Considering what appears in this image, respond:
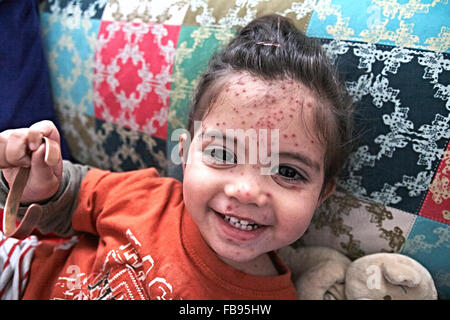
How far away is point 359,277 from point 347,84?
0.39 metres

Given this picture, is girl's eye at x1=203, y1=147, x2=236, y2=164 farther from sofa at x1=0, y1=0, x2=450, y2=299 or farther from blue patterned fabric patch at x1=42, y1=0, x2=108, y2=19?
blue patterned fabric patch at x1=42, y1=0, x2=108, y2=19

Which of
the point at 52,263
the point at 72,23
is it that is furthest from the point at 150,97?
the point at 52,263

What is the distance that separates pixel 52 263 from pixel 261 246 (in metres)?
0.49

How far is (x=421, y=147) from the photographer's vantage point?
0.69 metres

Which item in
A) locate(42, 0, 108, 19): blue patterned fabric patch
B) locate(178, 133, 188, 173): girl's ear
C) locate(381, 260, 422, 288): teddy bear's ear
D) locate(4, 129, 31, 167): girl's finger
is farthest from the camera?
locate(42, 0, 108, 19): blue patterned fabric patch

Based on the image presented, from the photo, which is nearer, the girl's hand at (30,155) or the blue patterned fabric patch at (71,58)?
the girl's hand at (30,155)

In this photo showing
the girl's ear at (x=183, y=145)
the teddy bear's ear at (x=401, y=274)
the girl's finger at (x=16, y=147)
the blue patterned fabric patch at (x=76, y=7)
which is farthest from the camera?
the blue patterned fabric patch at (x=76, y=7)

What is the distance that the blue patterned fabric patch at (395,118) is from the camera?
668 mm

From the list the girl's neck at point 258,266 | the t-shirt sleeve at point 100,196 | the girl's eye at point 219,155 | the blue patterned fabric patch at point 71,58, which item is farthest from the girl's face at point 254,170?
the blue patterned fabric patch at point 71,58

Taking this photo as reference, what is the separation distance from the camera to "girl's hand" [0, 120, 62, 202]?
585 mm

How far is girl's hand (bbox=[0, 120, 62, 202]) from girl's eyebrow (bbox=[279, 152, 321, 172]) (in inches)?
15.2

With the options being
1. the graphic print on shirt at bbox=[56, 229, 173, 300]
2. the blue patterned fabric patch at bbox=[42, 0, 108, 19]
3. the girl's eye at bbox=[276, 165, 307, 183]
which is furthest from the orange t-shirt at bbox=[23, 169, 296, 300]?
the blue patterned fabric patch at bbox=[42, 0, 108, 19]

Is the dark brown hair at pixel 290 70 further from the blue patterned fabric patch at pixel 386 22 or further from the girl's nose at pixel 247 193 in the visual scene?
the girl's nose at pixel 247 193

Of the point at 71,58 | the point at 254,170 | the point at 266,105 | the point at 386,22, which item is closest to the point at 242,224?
the point at 254,170
